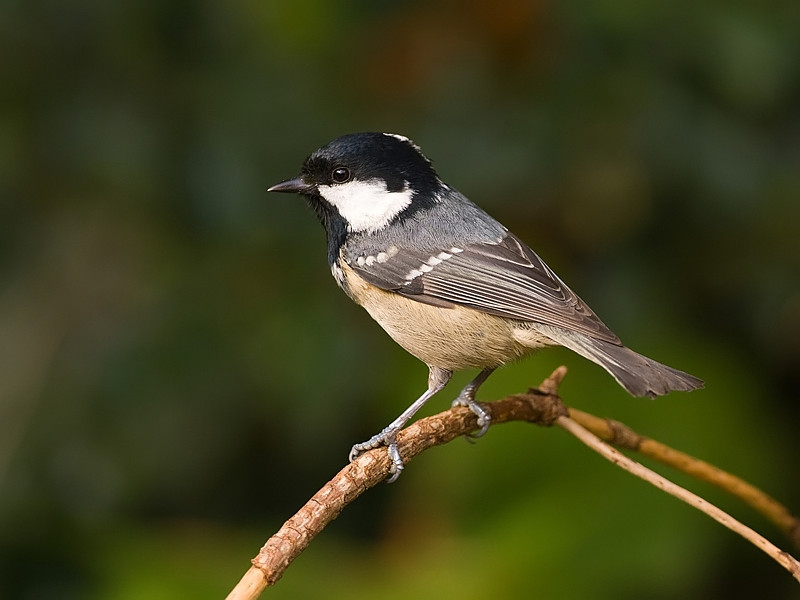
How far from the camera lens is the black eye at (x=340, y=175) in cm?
282

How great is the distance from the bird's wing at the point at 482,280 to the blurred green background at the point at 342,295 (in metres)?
0.56

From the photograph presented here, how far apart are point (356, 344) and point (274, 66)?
0.92 meters

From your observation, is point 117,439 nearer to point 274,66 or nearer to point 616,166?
point 274,66

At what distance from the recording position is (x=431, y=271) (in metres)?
2.73

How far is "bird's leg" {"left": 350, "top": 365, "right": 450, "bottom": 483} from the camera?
6.74ft

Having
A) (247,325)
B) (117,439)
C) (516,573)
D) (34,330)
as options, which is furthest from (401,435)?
(34,330)

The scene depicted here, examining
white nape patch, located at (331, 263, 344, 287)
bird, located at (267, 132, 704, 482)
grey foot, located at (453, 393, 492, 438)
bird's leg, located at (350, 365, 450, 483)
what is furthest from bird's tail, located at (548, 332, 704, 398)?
white nape patch, located at (331, 263, 344, 287)

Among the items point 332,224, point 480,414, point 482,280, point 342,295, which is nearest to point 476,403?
point 480,414

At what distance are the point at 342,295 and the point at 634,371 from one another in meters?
1.34

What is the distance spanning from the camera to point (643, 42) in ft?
10.6

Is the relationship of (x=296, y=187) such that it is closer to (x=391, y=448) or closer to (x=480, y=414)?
(x=480, y=414)

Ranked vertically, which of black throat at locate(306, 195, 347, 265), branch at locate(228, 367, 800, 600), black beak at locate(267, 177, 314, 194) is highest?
black beak at locate(267, 177, 314, 194)

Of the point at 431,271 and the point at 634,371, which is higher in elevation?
the point at 431,271

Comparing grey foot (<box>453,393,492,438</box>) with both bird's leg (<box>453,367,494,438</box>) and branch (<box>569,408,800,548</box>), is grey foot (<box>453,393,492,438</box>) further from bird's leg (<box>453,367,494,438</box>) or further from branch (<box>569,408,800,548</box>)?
branch (<box>569,408,800,548</box>)
